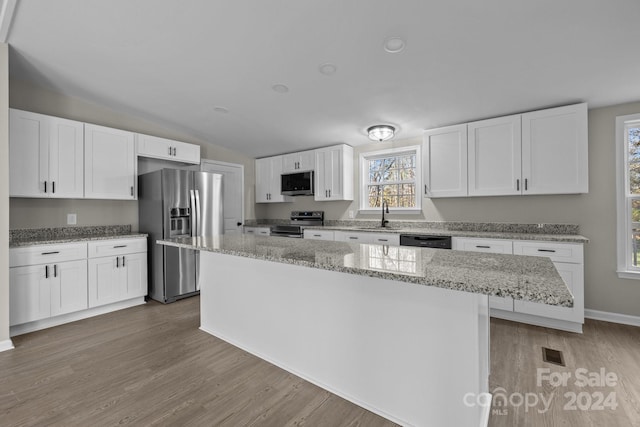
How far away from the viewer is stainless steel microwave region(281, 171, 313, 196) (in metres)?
4.88

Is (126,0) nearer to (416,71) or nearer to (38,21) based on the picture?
(38,21)

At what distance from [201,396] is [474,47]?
3218 mm

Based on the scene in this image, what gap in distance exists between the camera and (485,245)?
3086 millimetres

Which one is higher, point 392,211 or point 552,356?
point 392,211

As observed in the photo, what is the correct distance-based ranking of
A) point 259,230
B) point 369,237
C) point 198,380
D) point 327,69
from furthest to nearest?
point 259,230, point 369,237, point 327,69, point 198,380

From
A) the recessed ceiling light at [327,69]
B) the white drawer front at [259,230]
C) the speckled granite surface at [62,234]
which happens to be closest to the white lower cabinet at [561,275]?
the recessed ceiling light at [327,69]

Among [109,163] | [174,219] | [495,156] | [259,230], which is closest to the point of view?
[495,156]

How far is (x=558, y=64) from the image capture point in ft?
7.80

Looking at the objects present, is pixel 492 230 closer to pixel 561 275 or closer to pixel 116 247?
pixel 561 275

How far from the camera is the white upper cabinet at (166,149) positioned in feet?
12.7

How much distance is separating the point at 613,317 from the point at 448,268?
10.2 feet

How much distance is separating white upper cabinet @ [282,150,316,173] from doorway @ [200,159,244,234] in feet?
3.07

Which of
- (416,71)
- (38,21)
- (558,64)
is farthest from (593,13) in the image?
(38,21)

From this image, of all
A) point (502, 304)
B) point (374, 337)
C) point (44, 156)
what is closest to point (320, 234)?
point (502, 304)
